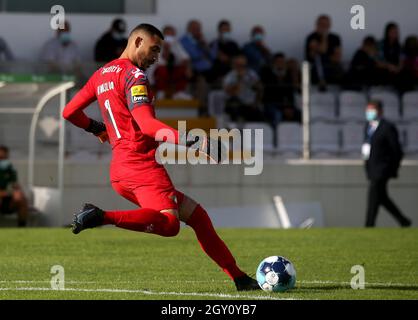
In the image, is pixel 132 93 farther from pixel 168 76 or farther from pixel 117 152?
pixel 168 76

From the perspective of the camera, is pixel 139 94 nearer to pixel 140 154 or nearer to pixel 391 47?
pixel 140 154

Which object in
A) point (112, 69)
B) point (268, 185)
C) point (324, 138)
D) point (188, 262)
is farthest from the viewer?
point (324, 138)

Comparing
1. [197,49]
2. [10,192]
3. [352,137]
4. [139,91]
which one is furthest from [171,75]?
[139,91]

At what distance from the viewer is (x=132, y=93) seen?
959 cm

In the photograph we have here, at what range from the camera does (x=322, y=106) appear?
23.6 m

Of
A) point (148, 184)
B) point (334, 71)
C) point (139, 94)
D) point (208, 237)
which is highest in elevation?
point (139, 94)

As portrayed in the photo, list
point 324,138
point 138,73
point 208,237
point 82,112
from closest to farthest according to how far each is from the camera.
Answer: point 138,73 < point 208,237 < point 82,112 < point 324,138

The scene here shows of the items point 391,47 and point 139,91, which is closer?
point 139,91

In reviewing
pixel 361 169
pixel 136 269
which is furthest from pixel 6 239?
pixel 361 169

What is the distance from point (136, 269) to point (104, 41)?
10.9 meters

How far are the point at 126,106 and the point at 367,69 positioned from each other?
48.8ft

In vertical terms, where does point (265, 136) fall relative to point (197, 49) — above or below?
below

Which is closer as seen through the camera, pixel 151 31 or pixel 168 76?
pixel 151 31

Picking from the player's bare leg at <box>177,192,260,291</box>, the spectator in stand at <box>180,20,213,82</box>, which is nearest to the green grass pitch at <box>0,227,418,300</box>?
the player's bare leg at <box>177,192,260,291</box>
